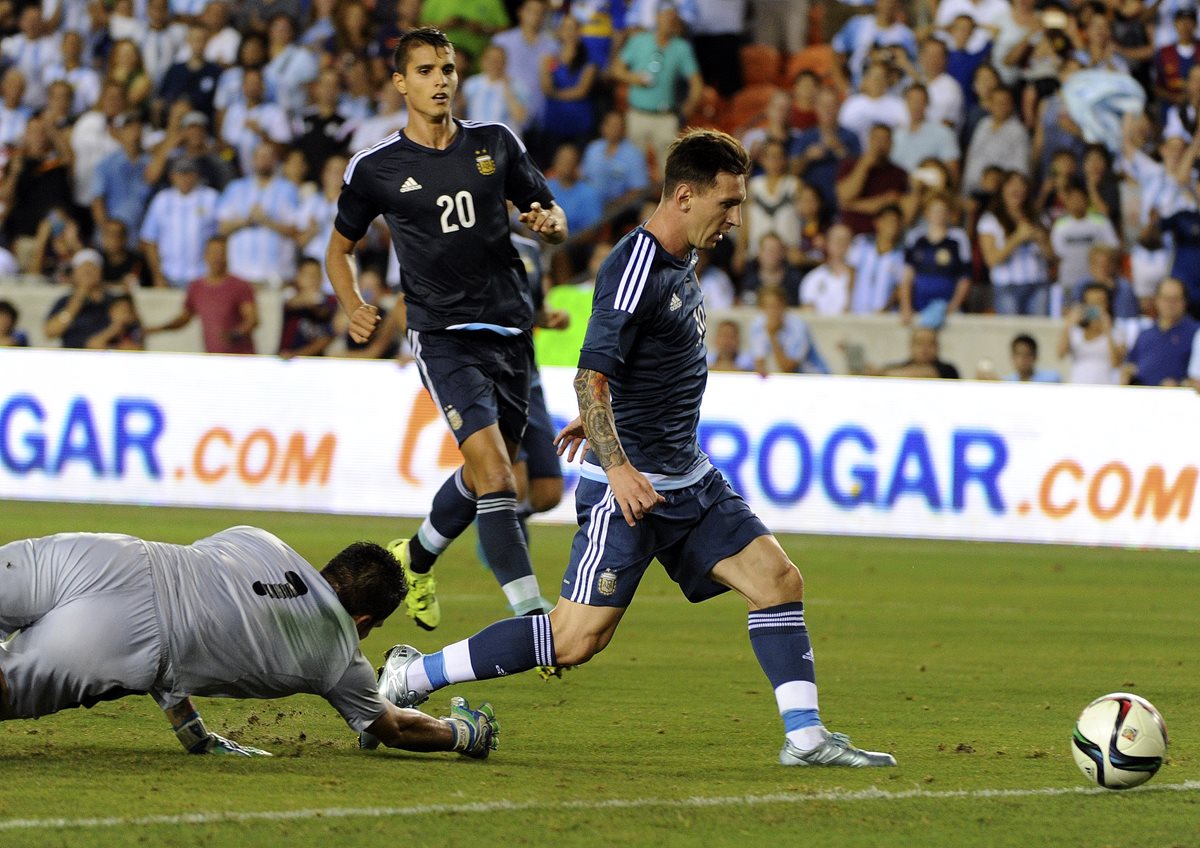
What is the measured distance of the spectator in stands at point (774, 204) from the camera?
58.2 feet

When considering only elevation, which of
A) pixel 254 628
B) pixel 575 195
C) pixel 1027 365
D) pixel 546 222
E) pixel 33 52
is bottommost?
pixel 254 628

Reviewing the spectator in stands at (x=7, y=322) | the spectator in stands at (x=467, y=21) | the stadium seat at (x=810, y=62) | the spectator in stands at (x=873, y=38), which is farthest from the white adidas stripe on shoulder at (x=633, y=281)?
the spectator in stands at (x=467, y=21)

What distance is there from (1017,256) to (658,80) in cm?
433

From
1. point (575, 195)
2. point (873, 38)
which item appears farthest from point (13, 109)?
point (873, 38)

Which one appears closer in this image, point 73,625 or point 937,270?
point 73,625

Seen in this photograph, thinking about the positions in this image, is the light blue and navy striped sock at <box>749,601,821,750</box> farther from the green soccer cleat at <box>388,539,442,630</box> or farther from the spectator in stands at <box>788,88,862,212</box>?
the spectator in stands at <box>788,88,862,212</box>

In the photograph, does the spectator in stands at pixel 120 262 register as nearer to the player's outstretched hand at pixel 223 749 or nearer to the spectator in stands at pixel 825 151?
the spectator in stands at pixel 825 151

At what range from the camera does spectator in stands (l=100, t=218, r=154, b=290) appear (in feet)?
61.2

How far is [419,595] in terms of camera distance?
849 centimetres

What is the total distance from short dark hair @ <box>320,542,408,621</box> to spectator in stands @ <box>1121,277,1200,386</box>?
11.2 meters

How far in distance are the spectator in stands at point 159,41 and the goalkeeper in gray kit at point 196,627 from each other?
1597 cm

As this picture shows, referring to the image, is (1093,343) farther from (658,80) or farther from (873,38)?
(658,80)

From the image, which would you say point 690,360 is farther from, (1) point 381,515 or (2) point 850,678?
(1) point 381,515

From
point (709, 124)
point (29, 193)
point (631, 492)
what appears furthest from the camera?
point (709, 124)
